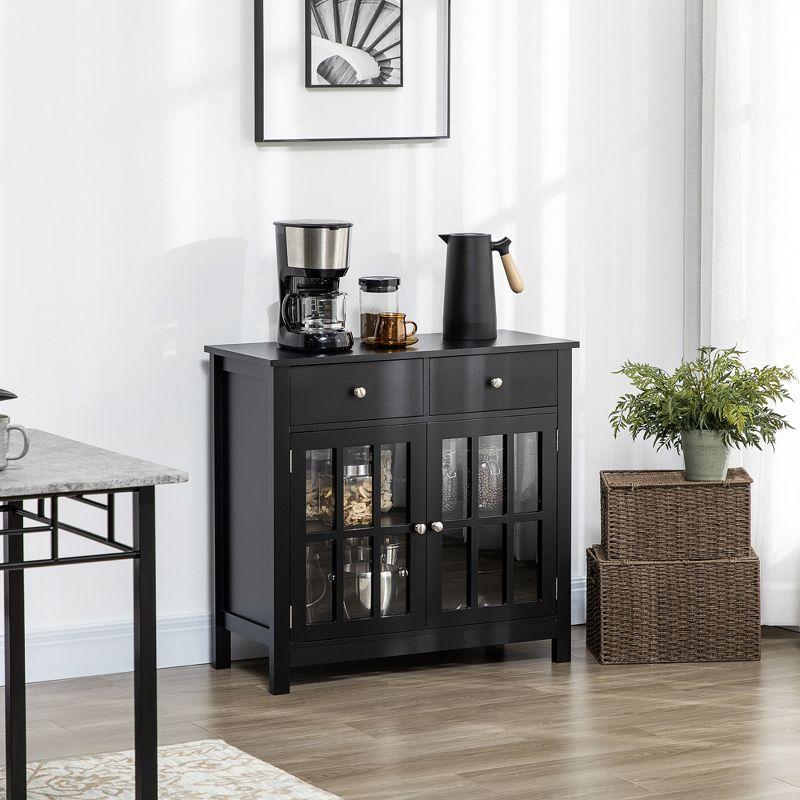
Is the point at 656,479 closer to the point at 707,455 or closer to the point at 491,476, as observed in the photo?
the point at 707,455

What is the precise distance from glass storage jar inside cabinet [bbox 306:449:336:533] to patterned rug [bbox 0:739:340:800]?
2.23 ft

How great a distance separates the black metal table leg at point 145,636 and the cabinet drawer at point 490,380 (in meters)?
1.40

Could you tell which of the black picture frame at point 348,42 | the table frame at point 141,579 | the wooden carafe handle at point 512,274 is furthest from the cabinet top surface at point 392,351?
the table frame at point 141,579

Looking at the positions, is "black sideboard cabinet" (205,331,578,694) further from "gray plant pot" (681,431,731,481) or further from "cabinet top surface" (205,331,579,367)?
"gray plant pot" (681,431,731,481)

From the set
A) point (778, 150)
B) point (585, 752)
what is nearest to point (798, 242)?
point (778, 150)

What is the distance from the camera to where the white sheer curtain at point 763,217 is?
4.17 meters

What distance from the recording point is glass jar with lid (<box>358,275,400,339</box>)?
3904mm

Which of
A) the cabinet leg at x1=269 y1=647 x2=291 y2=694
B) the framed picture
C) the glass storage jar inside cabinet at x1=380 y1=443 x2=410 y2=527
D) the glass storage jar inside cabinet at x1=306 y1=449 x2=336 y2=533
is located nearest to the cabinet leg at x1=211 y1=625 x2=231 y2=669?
the cabinet leg at x1=269 y1=647 x2=291 y2=694

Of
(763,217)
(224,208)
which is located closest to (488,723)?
(224,208)

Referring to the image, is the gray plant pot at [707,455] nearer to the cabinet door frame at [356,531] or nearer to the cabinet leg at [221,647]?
the cabinet door frame at [356,531]

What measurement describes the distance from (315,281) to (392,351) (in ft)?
0.93

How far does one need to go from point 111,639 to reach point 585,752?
136 cm

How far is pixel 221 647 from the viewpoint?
13.0 ft

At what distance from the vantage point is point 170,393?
3922mm
